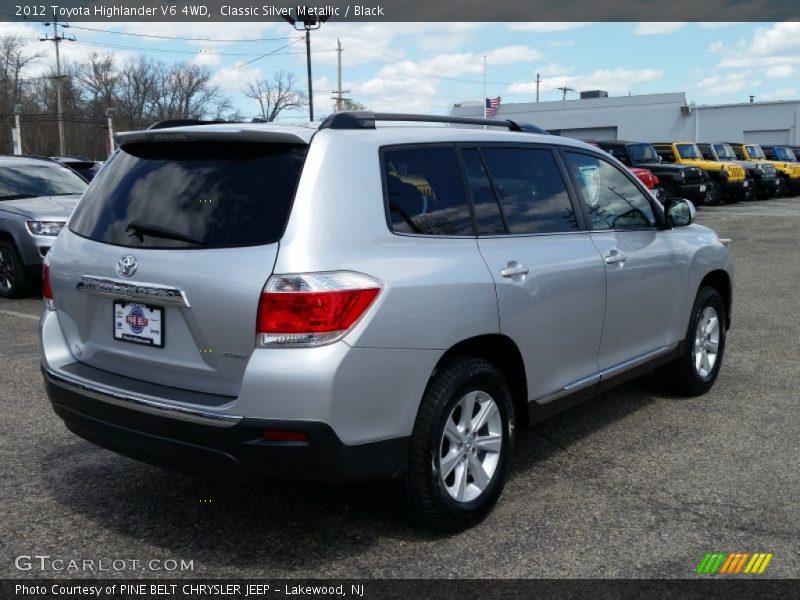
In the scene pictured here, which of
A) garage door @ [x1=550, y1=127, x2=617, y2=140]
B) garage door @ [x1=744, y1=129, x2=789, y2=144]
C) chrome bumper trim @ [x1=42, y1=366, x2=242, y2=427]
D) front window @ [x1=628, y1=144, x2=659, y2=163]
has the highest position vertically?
garage door @ [x1=550, y1=127, x2=617, y2=140]

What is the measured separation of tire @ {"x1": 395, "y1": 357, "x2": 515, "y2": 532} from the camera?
11.3 feet

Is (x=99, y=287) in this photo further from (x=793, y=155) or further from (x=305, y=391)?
(x=793, y=155)

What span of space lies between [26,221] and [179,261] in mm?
7467

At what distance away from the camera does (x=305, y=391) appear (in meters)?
3.05

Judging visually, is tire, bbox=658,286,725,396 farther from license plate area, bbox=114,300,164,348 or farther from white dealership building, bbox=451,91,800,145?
white dealership building, bbox=451,91,800,145

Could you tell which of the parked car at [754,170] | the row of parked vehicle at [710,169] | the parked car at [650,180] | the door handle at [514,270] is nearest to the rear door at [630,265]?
the door handle at [514,270]

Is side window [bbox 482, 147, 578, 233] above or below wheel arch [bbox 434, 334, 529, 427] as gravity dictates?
above

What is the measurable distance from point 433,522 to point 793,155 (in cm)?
3428

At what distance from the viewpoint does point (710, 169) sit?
25359 millimetres

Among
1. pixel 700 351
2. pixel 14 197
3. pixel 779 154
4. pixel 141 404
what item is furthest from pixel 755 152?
pixel 141 404

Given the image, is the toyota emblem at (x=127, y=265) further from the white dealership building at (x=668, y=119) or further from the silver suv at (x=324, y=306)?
the white dealership building at (x=668, y=119)

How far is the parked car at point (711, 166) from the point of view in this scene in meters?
25.1

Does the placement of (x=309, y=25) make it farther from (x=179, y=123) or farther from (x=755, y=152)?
(x=179, y=123)

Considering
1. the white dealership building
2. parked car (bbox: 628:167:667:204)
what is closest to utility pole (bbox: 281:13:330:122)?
the white dealership building
